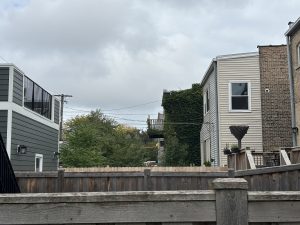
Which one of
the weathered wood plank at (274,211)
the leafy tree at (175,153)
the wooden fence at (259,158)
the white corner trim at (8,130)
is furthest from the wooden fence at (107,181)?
the leafy tree at (175,153)

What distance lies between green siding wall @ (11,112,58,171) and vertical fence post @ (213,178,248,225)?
14.4 m

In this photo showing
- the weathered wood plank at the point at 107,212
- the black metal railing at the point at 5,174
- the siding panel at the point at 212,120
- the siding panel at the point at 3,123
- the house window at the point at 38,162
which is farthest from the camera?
the siding panel at the point at 212,120

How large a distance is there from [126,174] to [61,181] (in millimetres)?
1556

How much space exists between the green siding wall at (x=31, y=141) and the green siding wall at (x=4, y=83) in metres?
0.75

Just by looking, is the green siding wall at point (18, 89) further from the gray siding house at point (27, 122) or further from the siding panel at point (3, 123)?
the siding panel at point (3, 123)

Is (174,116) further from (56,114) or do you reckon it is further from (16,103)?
(16,103)

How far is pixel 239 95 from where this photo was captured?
21547mm

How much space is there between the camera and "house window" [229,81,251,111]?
21.4 m

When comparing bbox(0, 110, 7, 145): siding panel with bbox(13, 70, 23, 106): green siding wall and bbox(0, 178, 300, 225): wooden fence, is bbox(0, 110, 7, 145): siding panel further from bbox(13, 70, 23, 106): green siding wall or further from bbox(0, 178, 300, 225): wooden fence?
bbox(0, 178, 300, 225): wooden fence

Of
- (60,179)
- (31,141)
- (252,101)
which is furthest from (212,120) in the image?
(60,179)

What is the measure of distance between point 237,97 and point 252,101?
75 cm

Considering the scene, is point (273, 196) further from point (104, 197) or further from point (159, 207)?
point (104, 197)

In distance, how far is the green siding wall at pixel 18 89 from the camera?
1623 cm

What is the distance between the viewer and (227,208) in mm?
2574
